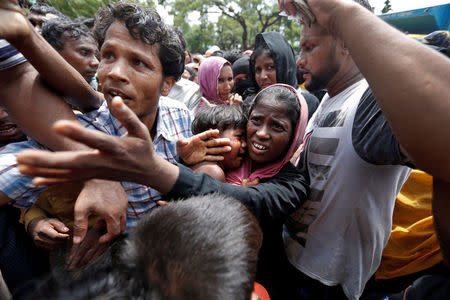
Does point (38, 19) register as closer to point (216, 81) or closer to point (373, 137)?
point (216, 81)

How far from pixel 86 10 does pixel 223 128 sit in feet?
33.8

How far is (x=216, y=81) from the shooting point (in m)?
3.76

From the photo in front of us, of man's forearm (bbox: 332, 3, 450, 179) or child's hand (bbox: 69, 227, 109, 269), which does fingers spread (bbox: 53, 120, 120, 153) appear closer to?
child's hand (bbox: 69, 227, 109, 269)

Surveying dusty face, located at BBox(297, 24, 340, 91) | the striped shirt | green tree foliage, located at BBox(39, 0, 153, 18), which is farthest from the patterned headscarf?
green tree foliage, located at BBox(39, 0, 153, 18)

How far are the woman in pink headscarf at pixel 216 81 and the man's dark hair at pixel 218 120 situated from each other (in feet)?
6.59

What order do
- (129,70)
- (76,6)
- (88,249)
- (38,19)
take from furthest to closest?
(76,6) < (38,19) < (129,70) < (88,249)

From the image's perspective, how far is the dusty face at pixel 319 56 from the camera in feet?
5.14

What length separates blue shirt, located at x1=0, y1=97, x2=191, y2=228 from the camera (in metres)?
1.01

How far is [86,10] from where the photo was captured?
29.3ft

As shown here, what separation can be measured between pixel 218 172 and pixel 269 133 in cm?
46

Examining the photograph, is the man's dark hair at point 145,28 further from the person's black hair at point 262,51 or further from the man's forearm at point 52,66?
the person's black hair at point 262,51

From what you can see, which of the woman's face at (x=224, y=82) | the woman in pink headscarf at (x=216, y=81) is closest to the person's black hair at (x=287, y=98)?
the woman in pink headscarf at (x=216, y=81)

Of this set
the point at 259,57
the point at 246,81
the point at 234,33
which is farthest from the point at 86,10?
the point at 234,33

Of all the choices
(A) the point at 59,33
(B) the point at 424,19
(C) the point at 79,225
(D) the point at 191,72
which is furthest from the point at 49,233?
(B) the point at 424,19
